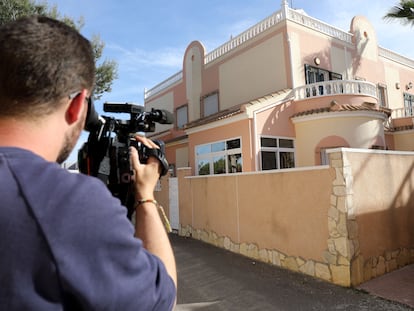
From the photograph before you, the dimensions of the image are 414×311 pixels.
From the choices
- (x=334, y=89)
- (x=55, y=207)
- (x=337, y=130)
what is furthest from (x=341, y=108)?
(x=55, y=207)

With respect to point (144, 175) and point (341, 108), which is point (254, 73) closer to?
point (341, 108)

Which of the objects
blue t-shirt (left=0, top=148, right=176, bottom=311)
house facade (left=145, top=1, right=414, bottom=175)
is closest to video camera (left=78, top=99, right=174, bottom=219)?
blue t-shirt (left=0, top=148, right=176, bottom=311)

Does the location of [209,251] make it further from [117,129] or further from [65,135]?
[65,135]

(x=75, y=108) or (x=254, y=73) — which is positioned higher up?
(x=254, y=73)

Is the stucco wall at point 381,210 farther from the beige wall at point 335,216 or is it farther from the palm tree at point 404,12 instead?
the palm tree at point 404,12

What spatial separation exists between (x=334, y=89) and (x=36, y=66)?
41.2 feet

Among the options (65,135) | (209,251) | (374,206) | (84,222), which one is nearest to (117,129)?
(65,135)

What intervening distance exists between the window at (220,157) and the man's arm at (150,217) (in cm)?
1035

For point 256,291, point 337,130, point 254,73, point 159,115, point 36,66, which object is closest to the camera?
point 36,66

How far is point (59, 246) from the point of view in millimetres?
780

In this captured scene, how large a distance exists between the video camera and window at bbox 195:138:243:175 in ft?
32.8

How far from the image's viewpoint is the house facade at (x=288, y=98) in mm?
11695

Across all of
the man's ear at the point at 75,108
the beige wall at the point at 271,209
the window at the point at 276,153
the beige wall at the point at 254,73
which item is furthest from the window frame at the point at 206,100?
the man's ear at the point at 75,108

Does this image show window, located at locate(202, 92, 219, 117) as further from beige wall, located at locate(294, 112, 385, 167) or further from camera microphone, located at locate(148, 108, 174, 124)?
camera microphone, located at locate(148, 108, 174, 124)
